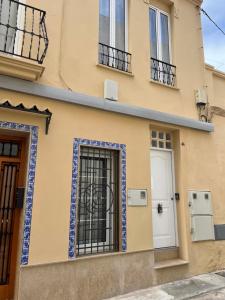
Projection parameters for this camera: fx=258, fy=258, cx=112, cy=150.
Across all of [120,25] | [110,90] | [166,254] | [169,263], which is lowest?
[169,263]

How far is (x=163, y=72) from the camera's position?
22.0 ft

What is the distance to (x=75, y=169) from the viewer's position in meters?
4.73

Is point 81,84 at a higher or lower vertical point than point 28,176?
higher

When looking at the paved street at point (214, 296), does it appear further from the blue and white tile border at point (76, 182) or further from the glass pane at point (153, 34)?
the glass pane at point (153, 34)

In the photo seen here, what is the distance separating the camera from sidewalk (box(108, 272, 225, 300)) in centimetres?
466

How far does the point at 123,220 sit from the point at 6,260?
85.9 inches

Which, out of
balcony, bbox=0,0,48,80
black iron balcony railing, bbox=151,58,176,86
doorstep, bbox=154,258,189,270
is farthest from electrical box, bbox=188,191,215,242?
balcony, bbox=0,0,48,80

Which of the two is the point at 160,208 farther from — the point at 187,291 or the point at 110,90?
the point at 110,90

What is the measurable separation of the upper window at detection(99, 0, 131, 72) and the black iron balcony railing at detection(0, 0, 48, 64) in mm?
1466

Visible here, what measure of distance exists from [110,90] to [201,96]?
284cm

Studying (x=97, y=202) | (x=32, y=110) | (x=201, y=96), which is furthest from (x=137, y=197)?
(x=201, y=96)

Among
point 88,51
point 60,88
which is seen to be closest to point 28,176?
point 60,88

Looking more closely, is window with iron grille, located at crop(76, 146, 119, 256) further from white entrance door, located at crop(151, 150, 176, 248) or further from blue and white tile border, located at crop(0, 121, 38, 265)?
white entrance door, located at crop(151, 150, 176, 248)

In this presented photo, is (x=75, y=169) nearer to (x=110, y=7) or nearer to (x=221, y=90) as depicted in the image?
(x=110, y=7)
